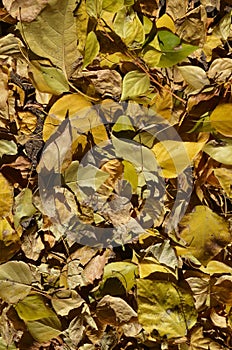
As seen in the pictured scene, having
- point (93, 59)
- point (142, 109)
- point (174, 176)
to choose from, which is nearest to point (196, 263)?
point (174, 176)

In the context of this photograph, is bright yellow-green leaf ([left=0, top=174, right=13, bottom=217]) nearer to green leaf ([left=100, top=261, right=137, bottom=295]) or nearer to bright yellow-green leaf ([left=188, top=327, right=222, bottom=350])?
green leaf ([left=100, top=261, right=137, bottom=295])

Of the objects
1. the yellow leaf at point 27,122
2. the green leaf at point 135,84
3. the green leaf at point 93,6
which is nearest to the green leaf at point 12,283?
the yellow leaf at point 27,122

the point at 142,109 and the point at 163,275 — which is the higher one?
the point at 142,109

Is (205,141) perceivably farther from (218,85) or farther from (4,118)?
(4,118)

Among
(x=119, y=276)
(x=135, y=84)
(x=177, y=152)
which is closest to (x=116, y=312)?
(x=119, y=276)

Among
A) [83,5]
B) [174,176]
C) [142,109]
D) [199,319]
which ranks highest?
[83,5]

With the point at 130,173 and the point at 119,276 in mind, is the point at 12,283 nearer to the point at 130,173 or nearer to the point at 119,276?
the point at 119,276

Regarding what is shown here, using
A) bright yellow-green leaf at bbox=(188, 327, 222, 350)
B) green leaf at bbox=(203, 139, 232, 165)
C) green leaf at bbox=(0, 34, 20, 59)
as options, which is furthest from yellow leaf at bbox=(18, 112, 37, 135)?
bright yellow-green leaf at bbox=(188, 327, 222, 350)
